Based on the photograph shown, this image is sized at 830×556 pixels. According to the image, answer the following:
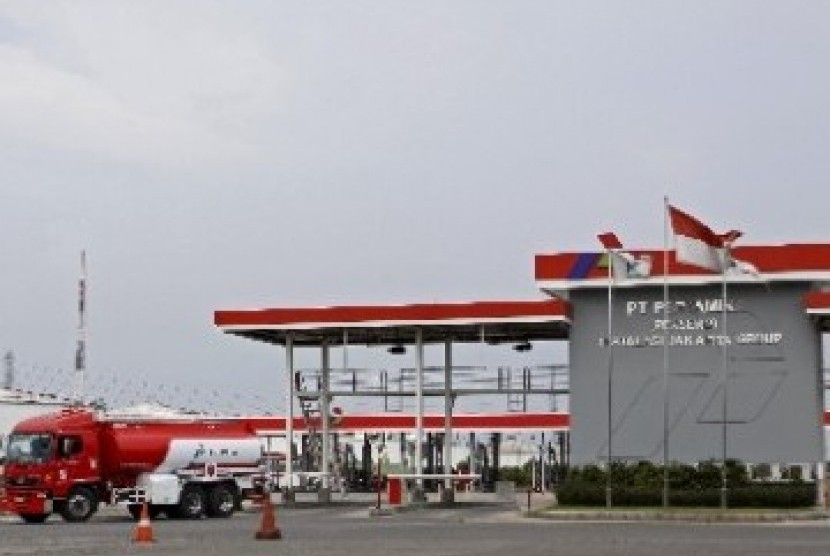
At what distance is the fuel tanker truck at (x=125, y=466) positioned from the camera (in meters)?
41.2

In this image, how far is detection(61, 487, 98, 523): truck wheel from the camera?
41.3m

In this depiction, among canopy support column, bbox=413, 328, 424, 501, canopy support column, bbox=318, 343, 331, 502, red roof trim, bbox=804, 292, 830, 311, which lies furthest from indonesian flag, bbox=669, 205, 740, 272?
canopy support column, bbox=318, 343, 331, 502

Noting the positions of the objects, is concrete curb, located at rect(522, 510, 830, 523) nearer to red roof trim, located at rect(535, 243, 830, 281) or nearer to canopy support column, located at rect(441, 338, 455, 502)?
red roof trim, located at rect(535, 243, 830, 281)

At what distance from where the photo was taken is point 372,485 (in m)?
69.2

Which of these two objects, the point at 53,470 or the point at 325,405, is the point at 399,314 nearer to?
the point at 325,405

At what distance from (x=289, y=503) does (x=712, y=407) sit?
13.0 meters

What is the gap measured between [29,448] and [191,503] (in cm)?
444

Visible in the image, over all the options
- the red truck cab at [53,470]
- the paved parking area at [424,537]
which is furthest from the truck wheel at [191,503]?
the red truck cab at [53,470]

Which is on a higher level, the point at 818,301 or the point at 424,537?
the point at 818,301

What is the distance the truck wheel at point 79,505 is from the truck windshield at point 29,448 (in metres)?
1.16

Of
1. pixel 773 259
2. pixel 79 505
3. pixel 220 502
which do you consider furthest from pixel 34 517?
pixel 773 259

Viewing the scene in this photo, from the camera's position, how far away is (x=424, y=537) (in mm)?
30531

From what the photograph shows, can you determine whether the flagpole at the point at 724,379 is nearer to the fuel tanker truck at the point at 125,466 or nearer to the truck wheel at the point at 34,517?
the fuel tanker truck at the point at 125,466

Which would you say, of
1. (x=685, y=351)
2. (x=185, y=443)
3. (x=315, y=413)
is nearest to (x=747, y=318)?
(x=685, y=351)
